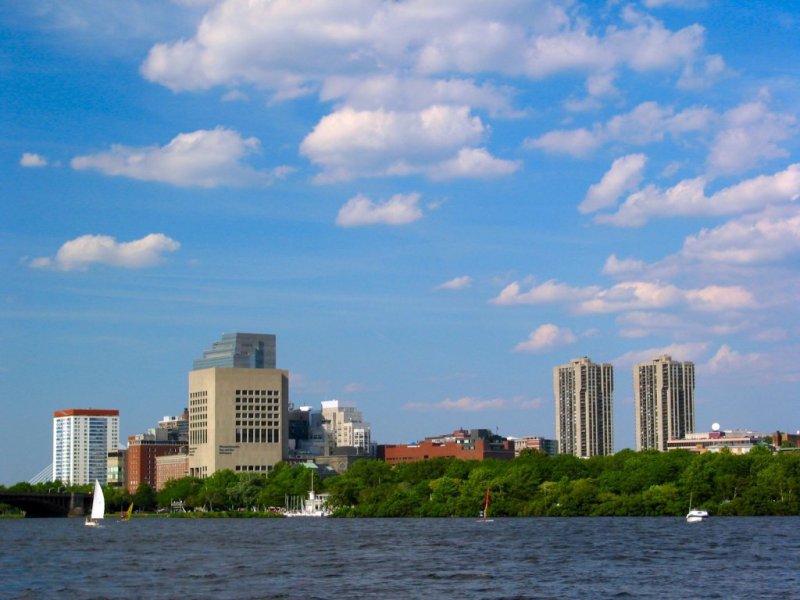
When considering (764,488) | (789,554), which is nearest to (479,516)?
(764,488)

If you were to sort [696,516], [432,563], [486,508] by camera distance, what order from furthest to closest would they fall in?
[486,508]
[696,516]
[432,563]

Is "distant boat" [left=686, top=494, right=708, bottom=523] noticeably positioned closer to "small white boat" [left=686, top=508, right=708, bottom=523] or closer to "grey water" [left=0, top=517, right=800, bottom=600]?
"small white boat" [left=686, top=508, right=708, bottom=523]

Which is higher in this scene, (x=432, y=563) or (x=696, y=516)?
(x=432, y=563)

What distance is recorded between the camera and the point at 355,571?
301 ft

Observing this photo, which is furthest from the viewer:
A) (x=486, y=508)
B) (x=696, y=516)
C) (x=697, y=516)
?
(x=486, y=508)

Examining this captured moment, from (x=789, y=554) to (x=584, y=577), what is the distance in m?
24.3

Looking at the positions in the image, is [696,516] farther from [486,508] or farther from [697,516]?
[486,508]

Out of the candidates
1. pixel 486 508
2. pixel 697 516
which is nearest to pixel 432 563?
pixel 697 516

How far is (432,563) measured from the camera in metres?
97.6

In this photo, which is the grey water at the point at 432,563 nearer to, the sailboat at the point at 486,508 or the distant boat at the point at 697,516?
the distant boat at the point at 697,516

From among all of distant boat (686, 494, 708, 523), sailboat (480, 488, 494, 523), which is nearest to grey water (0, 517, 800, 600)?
distant boat (686, 494, 708, 523)

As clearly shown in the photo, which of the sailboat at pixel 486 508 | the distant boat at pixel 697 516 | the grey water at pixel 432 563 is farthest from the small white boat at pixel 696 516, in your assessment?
the sailboat at pixel 486 508

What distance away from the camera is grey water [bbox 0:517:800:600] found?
78.1m

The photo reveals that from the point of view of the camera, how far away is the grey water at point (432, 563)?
7812 cm
